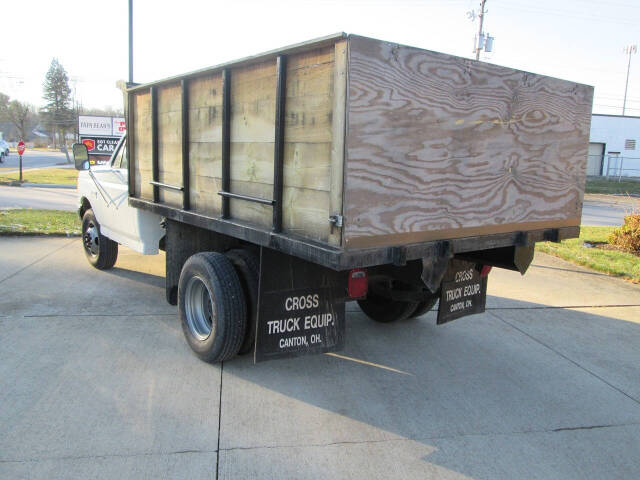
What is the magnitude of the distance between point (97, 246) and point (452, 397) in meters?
→ 5.29

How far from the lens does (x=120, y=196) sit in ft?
20.2

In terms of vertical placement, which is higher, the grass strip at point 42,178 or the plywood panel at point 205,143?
the plywood panel at point 205,143

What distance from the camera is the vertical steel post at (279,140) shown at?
320 cm

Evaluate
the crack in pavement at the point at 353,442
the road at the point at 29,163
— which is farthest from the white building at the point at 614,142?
the crack in pavement at the point at 353,442

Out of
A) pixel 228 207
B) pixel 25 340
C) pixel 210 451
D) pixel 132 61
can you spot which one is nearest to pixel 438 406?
pixel 210 451

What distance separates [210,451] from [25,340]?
2.51 metres

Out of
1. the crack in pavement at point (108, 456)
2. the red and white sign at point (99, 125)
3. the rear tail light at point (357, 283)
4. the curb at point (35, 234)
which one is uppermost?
the red and white sign at point (99, 125)

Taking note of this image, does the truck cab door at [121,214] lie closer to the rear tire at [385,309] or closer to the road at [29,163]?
the rear tire at [385,309]

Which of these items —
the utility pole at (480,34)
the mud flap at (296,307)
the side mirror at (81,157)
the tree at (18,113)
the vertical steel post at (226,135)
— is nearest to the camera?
the mud flap at (296,307)


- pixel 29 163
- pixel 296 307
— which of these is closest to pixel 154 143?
pixel 296 307

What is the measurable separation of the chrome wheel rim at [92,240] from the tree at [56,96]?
61684 mm

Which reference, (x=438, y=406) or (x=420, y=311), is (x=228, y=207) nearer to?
(x=438, y=406)

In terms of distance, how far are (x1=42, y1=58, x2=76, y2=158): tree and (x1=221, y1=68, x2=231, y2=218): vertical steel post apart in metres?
65.8

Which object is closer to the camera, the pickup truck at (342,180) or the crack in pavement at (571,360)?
the pickup truck at (342,180)
